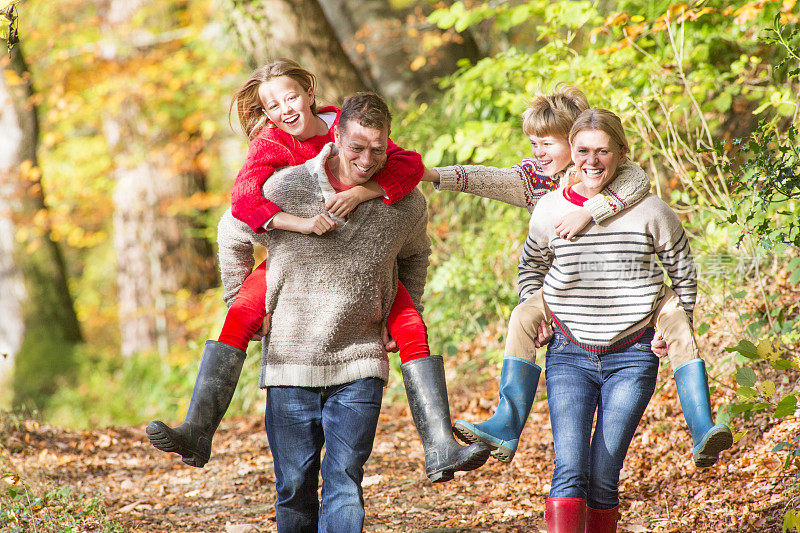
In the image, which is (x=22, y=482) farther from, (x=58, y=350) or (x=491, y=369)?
(x=58, y=350)

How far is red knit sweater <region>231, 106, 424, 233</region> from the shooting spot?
2.96 metres

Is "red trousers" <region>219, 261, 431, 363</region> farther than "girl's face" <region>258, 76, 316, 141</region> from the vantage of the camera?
No

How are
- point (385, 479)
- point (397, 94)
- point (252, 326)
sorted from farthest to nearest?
1. point (397, 94)
2. point (385, 479)
3. point (252, 326)

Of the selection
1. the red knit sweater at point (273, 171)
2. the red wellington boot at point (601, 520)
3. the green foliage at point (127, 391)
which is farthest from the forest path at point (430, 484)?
the green foliage at point (127, 391)

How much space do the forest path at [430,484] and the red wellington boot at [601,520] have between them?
0.95 metres

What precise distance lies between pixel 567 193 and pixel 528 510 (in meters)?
2.05

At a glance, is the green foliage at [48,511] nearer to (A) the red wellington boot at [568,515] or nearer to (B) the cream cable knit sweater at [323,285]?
(B) the cream cable knit sweater at [323,285]

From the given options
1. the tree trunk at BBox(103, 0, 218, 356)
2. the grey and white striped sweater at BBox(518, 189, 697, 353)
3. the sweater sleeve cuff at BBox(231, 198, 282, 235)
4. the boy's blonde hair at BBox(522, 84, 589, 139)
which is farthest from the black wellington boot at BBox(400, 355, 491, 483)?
the tree trunk at BBox(103, 0, 218, 356)

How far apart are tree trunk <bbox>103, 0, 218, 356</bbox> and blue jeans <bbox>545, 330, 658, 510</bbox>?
9229 mm

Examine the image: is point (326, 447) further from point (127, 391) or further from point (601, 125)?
point (127, 391)

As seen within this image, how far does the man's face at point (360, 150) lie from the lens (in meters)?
2.88

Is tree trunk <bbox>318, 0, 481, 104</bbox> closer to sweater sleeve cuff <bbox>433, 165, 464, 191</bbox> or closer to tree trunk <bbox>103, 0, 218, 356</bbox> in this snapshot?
tree trunk <bbox>103, 0, 218, 356</bbox>

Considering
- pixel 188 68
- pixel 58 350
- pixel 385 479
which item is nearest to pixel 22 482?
pixel 385 479

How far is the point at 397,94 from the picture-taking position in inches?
353
